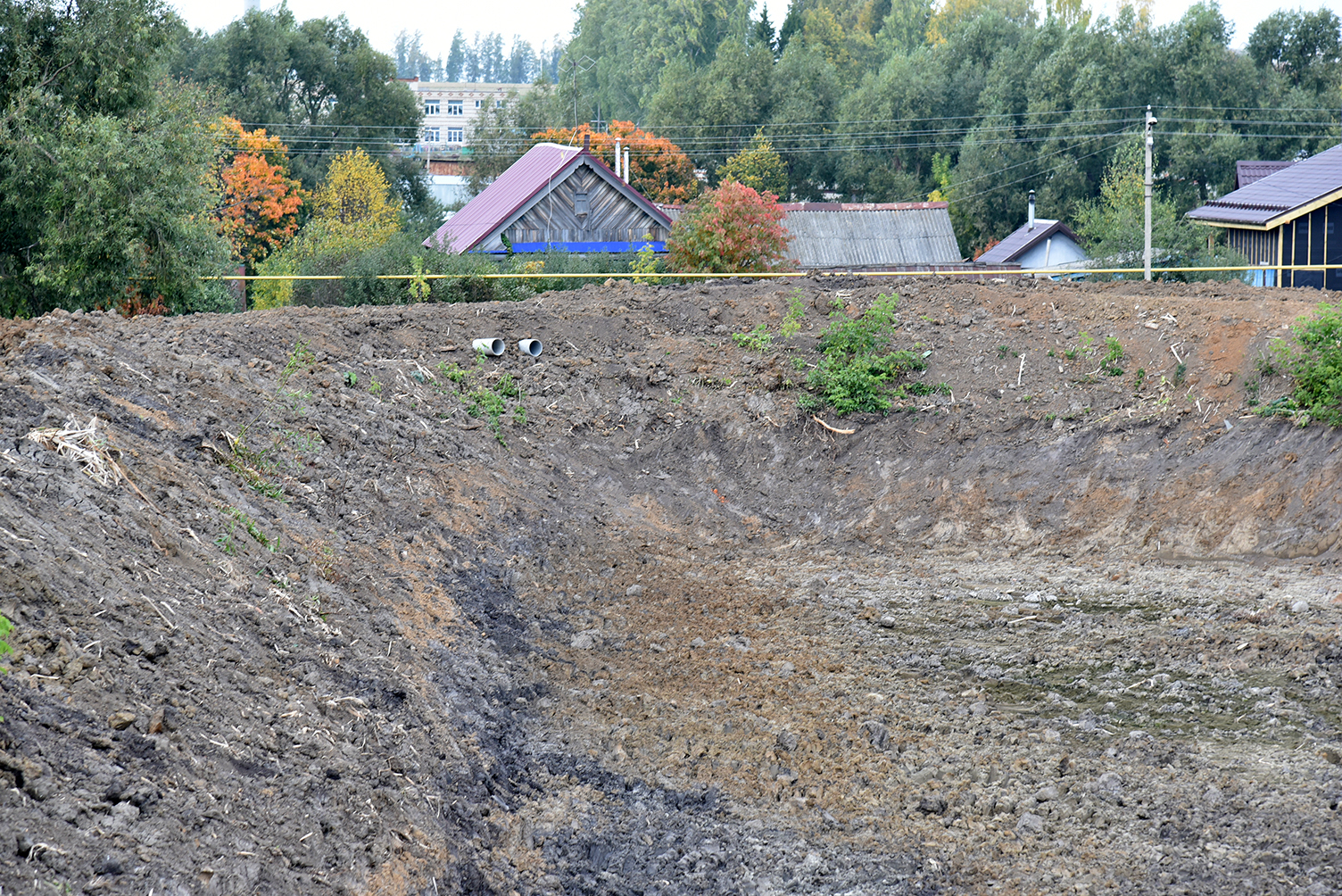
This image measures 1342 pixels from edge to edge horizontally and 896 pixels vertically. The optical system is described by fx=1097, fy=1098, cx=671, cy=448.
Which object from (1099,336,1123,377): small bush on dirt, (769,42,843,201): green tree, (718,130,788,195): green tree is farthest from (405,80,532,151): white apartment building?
(1099,336,1123,377): small bush on dirt

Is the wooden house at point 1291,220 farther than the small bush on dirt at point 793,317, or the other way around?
the wooden house at point 1291,220

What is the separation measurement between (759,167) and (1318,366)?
1654 inches

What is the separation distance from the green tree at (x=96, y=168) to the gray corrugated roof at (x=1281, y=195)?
25.4 metres

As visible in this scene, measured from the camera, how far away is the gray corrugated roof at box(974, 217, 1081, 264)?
39250mm

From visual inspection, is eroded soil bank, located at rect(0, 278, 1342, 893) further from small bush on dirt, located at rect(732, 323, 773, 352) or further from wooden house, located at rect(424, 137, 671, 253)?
wooden house, located at rect(424, 137, 671, 253)

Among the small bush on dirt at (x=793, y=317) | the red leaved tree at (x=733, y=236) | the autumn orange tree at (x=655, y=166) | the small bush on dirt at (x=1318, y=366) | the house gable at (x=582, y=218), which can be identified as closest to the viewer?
the small bush on dirt at (x=1318, y=366)

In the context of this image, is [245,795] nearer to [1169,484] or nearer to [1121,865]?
[1121,865]

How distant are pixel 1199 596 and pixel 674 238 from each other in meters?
17.7

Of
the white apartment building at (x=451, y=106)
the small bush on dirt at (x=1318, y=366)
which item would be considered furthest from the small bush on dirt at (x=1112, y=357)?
the white apartment building at (x=451, y=106)

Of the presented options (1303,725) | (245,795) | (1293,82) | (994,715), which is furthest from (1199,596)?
(1293,82)

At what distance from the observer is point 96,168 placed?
1630 centimetres

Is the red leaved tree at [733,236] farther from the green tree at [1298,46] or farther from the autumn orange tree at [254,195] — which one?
the green tree at [1298,46]

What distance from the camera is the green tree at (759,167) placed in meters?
51.7

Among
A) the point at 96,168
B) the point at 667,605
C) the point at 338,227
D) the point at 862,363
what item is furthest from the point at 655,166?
the point at 667,605
